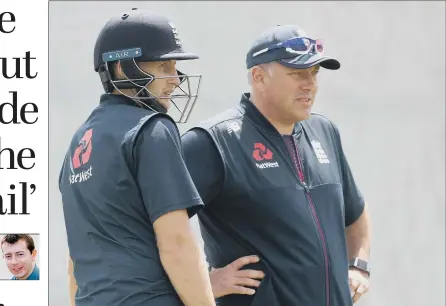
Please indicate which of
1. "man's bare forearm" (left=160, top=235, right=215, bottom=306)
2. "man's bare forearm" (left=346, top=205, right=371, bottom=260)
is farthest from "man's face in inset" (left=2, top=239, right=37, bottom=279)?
"man's bare forearm" (left=160, top=235, right=215, bottom=306)

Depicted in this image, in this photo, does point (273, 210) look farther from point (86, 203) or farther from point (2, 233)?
point (2, 233)

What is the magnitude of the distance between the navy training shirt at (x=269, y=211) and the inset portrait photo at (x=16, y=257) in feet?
2.90

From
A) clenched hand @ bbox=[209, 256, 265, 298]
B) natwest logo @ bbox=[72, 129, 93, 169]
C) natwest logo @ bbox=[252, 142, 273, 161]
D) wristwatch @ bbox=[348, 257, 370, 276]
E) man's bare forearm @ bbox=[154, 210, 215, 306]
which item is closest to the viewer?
man's bare forearm @ bbox=[154, 210, 215, 306]

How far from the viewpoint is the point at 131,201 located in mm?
2443

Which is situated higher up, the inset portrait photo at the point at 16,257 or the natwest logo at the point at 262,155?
the natwest logo at the point at 262,155

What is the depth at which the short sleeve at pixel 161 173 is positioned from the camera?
7.91 feet

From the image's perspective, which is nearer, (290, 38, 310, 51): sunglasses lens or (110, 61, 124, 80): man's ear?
(110, 61, 124, 80): man's ear

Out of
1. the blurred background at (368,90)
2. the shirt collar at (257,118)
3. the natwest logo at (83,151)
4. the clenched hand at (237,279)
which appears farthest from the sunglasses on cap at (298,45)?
the blurred background at (368,90)

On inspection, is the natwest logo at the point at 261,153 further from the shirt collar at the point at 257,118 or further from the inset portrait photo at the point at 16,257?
the inset portrait photo at the point at 16,257

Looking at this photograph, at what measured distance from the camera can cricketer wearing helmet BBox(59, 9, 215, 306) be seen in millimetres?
2420

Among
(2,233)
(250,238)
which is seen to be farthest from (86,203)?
(2,233)

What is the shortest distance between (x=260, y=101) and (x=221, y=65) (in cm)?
251

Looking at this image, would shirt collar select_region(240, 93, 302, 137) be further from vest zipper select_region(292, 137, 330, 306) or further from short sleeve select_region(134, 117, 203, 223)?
short sleeve select_region(134, 117, 203, 223)

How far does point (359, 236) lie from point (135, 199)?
103cm
